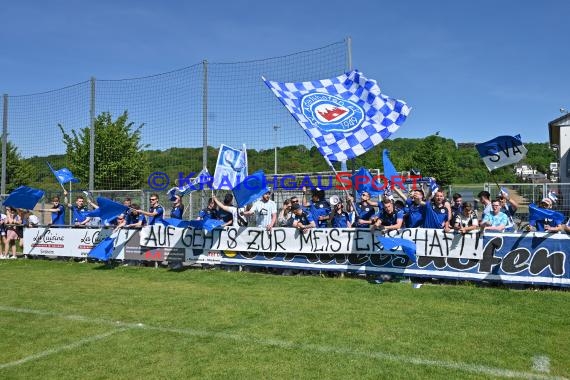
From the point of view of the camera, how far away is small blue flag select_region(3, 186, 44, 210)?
45.2 feet

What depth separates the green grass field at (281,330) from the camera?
5.07 meters

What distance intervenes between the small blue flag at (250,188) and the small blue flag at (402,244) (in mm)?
2812

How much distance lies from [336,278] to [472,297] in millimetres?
2868

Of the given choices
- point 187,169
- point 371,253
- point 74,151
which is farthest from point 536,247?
point 74,151

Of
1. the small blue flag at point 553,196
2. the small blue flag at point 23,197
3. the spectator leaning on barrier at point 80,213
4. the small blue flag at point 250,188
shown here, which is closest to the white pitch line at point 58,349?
the small blue flag at point 250,188

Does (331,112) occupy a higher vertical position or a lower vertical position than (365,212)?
higher

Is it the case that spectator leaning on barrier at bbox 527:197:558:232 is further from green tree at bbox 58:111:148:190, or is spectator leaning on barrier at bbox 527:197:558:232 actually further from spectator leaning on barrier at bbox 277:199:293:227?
green tree at bbox 58:111:148:190

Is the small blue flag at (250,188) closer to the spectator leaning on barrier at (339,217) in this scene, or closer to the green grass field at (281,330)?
the spectator leaning on barrier at (339,217)

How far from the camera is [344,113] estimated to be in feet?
32.4

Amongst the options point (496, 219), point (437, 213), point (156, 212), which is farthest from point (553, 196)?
point (156, 212)

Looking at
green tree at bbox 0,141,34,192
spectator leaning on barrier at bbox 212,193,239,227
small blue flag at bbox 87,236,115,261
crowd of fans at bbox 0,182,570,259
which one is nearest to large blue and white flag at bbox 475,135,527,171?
crowd of fans at bbox 0,182,570,259

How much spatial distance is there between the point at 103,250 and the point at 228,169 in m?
4.07

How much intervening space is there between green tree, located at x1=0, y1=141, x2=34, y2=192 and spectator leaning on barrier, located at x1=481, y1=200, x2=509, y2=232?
1682 cm

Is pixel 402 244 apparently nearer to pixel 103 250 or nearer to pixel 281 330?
pixel 281 330
